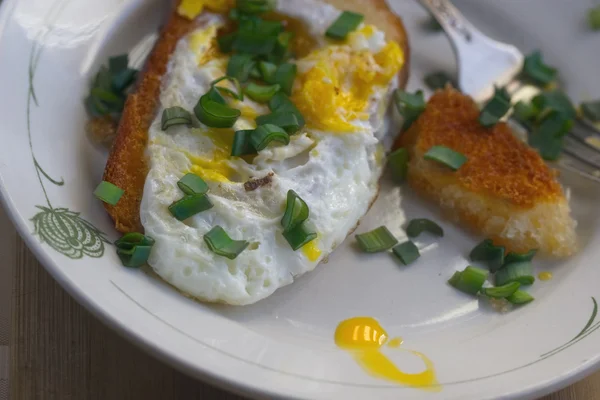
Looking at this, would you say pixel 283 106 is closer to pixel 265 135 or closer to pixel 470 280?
pixel 265 135

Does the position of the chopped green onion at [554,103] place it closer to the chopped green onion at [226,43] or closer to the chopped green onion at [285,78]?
the chopped green onion at [285,78]

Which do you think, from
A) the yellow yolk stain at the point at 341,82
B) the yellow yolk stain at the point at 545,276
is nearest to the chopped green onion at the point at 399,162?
the yellow yolk stain at the point at 341,82

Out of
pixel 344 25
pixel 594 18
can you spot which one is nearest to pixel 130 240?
pixel 344 25

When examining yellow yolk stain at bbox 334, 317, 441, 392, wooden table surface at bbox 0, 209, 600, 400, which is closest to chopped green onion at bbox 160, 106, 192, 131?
wooden table surface at bbox 0, 209, 600, 400

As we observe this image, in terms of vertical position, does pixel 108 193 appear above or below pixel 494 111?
below

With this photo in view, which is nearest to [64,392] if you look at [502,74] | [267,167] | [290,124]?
[267,167]

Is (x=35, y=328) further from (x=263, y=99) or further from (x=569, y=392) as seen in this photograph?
(x=569, y=392)

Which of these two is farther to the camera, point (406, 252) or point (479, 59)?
point (479, 59)

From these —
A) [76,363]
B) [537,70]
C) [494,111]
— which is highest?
[537,70]
